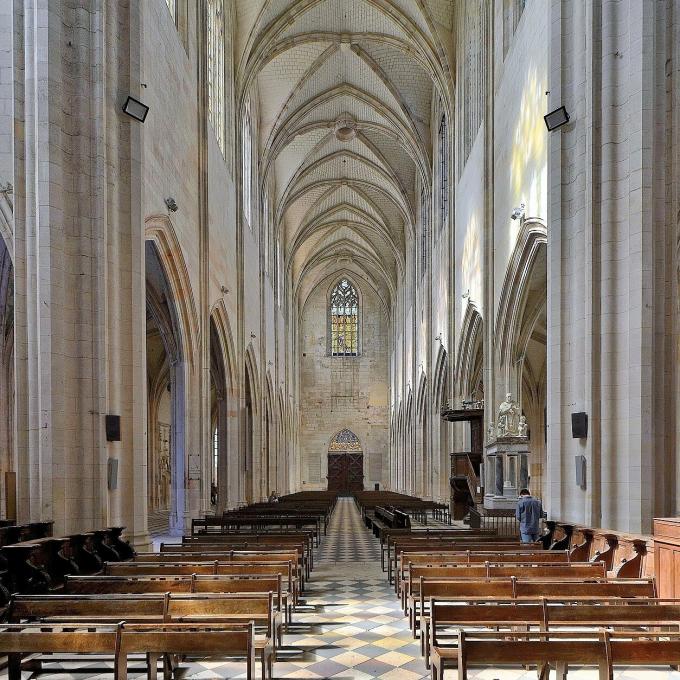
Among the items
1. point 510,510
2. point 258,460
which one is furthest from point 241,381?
point 510,510

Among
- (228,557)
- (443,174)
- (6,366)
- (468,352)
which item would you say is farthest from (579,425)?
(443,174)

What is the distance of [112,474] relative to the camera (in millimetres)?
11281

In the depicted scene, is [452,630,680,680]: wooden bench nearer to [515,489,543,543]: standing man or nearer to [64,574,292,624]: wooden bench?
[64,574,292,624]: wooden bench

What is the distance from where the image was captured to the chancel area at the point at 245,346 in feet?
19.9

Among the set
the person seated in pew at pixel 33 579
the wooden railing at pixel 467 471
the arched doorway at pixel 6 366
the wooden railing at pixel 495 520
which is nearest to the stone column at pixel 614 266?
the wooden railing at pixel 495 520

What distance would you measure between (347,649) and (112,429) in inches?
224

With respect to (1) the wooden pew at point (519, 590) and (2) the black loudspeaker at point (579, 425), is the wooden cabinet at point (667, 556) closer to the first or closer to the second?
(1) the wooden pew at point (519, 590)

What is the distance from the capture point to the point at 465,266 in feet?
77.8

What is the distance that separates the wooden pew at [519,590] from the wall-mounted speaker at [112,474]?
606cm

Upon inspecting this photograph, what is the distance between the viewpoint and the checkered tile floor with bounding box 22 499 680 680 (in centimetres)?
607

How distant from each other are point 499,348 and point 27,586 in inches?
533

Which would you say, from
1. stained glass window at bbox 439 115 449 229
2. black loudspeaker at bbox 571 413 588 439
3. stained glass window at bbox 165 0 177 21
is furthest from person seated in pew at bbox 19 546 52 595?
stained glass window at bbox 439 115 449 229

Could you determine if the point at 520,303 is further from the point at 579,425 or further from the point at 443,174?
the point at 443,174

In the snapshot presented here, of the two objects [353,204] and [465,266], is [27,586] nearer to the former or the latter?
[465,266]
